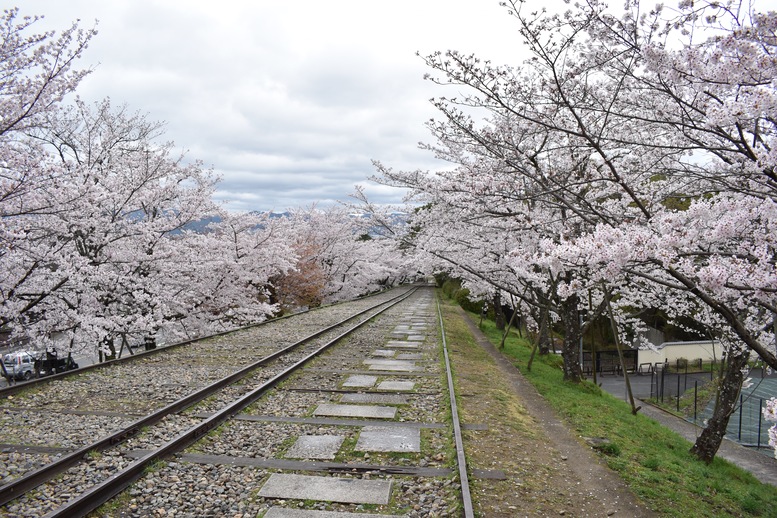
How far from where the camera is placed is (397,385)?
9.49 metres

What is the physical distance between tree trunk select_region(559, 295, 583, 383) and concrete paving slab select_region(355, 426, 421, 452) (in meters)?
7.08

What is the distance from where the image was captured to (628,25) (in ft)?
17.8

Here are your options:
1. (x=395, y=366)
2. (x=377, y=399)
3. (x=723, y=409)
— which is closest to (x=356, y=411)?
(x=377, y=399)

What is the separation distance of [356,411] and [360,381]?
206 cm

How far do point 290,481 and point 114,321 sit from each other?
9184mm

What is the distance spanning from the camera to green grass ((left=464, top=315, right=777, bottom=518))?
622 centimetres

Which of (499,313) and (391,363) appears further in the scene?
(499,313)

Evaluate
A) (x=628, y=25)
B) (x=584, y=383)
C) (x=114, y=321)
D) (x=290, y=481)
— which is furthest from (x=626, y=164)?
(x=114, y=321)

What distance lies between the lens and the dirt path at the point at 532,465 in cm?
514

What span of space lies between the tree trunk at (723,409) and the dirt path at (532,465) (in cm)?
342

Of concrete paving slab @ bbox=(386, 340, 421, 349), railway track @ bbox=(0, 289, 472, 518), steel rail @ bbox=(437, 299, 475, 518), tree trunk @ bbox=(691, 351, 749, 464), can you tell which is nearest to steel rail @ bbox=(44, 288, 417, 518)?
railway track @ bbox=(0, 289, 472, 518)

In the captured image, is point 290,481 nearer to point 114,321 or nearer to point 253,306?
point 114,321

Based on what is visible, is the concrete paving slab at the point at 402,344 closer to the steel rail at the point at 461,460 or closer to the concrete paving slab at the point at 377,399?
the steel rail at the point at 461,460

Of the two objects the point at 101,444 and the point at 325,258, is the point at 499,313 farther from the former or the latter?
the point at 101,444
